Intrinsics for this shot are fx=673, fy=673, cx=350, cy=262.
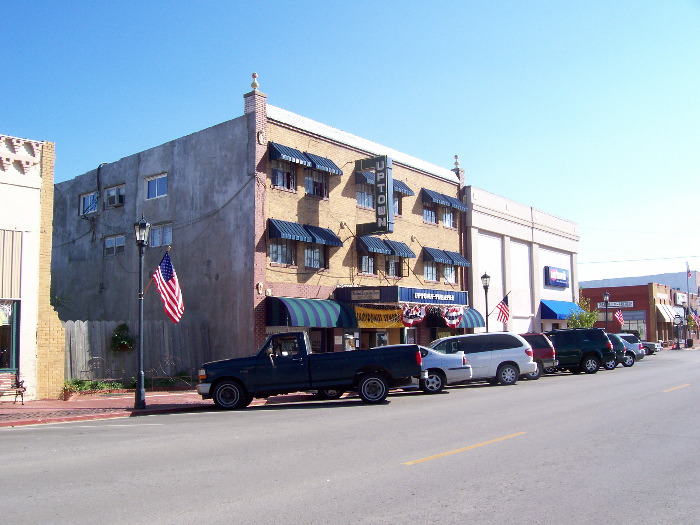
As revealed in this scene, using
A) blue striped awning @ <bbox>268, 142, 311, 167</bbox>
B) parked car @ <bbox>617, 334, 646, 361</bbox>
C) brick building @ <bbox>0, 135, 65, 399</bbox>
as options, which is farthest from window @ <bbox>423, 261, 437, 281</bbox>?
brick building @ <bbox>0, 135, 65, 399</bbox>

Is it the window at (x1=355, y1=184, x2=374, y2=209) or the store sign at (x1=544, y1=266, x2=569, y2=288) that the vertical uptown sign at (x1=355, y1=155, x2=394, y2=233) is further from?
the store sign at (x1=544, y1=266, x2=569, y2=288)

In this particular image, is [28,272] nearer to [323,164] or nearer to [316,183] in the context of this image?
[323,164]

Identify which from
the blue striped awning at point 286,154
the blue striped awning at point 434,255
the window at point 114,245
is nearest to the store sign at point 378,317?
the blue striped awning at point 434,255

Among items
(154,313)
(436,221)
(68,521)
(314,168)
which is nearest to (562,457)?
(68,521)

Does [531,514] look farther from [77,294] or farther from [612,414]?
[77,294]

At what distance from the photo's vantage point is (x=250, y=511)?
644 centimetres

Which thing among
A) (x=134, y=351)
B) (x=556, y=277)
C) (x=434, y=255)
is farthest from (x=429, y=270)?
(x=556, y=277)

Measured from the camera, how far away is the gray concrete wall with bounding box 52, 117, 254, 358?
82.3 feet

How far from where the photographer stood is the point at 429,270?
111ft

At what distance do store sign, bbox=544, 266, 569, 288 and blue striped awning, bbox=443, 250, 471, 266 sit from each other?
38.7ft

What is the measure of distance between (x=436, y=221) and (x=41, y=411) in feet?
74.4

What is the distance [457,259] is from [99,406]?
2148 cm

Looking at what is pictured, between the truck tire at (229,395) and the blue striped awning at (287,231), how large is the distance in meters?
8.43

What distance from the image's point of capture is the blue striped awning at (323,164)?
87.1 ft
